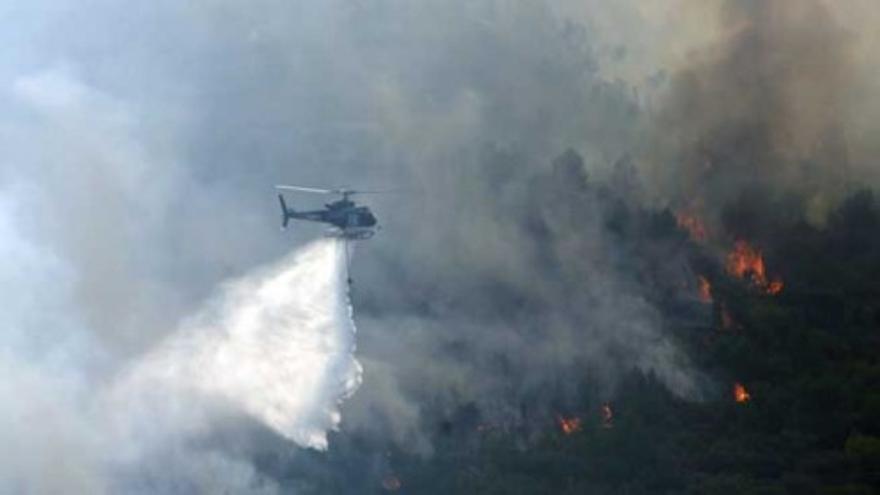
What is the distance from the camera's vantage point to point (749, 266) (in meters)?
61.0

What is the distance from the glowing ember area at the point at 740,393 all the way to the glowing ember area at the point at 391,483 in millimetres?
12497

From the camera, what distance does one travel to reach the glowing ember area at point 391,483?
197ft

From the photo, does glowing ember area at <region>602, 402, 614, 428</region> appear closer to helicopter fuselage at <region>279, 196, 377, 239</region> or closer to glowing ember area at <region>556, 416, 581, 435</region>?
glowing ember area at <region>556, 416, 581, 435</region>

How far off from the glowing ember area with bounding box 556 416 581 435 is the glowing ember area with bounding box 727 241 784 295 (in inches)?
314

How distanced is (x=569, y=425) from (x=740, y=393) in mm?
6234

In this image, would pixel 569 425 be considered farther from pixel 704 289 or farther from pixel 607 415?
pixel 704 289

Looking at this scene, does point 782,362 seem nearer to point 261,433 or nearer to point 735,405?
point 735,405

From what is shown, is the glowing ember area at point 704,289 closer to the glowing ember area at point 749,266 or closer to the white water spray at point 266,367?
the glowing ember area at point 749,266

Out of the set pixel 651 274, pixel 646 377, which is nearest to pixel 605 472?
pixel 646 377

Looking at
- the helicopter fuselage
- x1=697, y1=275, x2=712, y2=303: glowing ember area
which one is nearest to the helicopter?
the helicopter fuselage

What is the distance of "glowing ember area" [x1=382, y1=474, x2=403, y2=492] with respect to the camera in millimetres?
60188

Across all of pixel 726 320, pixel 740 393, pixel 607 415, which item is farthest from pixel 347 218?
pixel 740 393

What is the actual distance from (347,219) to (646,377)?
12649 millimetres

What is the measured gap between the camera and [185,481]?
55125 millimetres
